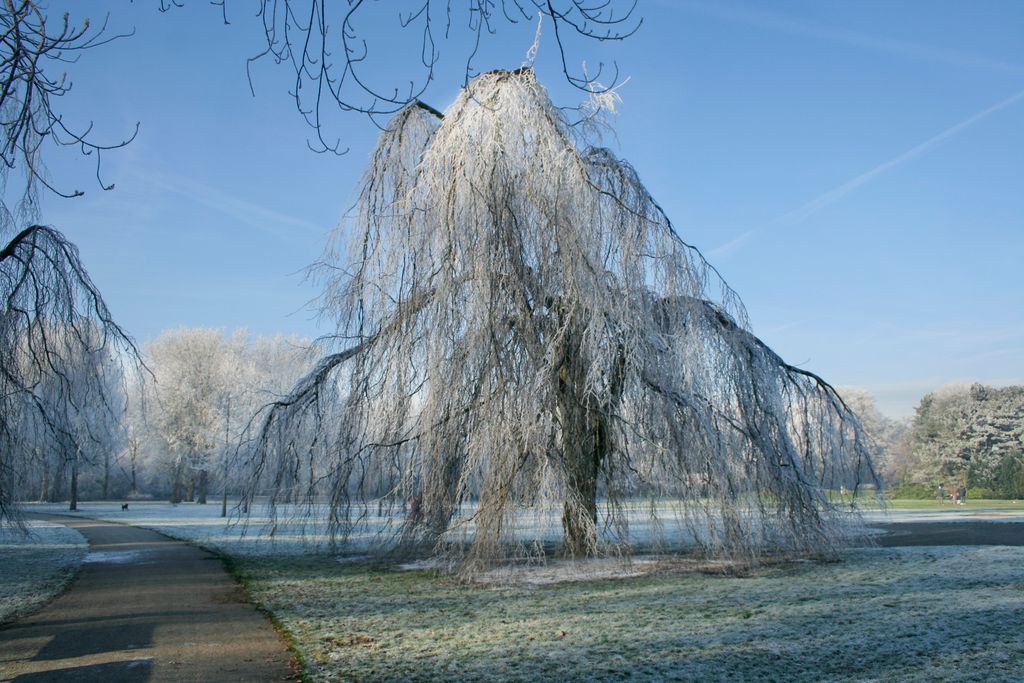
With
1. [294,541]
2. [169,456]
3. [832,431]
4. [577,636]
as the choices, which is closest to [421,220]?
[577,636]

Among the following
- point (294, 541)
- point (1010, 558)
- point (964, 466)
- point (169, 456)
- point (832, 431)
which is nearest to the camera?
point (1010, 558)

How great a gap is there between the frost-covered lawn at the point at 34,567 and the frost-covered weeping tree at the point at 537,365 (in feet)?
12.1

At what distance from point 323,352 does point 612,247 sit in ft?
17.8

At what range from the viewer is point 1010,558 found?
10.8 metres

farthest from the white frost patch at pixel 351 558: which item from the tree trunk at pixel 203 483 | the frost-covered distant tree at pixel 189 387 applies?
the tree trunk at pixel 203 483

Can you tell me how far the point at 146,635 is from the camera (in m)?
6.18

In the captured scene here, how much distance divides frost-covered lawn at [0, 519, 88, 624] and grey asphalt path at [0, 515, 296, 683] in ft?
0.81

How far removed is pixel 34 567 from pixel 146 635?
667 centimetres

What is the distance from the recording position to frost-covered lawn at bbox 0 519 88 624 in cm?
805

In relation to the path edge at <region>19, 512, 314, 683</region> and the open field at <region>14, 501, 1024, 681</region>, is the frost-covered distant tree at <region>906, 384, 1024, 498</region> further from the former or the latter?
the path edge at <region>19, 512, 314, 683</region>

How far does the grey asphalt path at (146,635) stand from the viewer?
496 centimetres

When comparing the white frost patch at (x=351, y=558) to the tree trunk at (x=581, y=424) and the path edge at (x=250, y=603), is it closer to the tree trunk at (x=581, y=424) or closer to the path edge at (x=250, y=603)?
the path edge at (x=250, y=603)

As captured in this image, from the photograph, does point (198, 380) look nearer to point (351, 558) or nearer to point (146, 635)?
point (351, 558)

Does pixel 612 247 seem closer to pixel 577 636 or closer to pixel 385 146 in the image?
pixel 385 146
